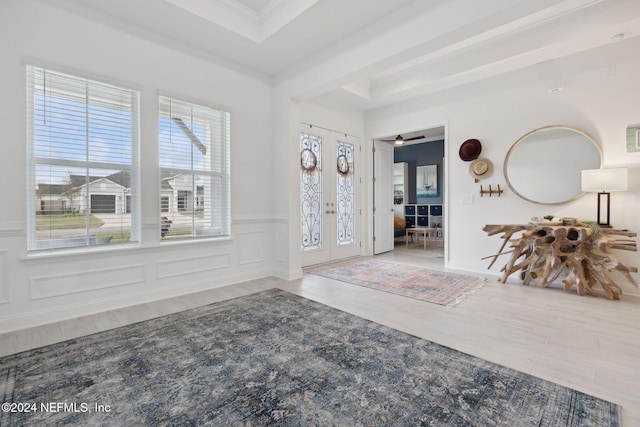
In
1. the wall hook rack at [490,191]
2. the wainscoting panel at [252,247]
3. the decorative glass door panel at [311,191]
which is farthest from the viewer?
the decorative glass door panel at [311,191]

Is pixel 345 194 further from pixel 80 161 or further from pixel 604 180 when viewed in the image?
pixel 80 161

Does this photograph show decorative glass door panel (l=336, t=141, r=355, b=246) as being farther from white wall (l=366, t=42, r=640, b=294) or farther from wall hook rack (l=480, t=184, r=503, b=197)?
wall hook rack (l=480, t=184, r=503, b=197)

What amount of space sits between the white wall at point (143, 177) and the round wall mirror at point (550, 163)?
11.9 ft

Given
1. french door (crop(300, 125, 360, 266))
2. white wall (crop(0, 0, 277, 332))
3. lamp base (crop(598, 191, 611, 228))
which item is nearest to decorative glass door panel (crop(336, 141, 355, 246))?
french door (crop(300, 125, 360, 266))

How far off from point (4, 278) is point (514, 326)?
4440 millimetres

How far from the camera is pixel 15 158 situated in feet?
8.46

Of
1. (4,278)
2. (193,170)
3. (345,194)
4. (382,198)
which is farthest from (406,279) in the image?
(4,278)

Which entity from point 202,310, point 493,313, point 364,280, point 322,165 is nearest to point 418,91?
point 322,165

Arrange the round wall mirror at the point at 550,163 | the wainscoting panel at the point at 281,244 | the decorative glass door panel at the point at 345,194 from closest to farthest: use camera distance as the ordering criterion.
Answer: the round wall mirror at the point at 550,163 < the wainscoting panel at the point at 281,244 < the decorative glass door panel at the point at 345,194

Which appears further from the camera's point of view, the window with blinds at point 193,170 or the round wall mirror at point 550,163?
the round wall mirror at point 550,163

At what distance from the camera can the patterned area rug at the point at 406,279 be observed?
353 cm

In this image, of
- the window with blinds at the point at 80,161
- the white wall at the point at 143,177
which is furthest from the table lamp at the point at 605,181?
the window with blinds at the point at 80,161

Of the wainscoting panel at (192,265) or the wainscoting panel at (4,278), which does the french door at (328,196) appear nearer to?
Answer: the wainscoting panel at (192,265)

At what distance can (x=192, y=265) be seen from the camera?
369cm
